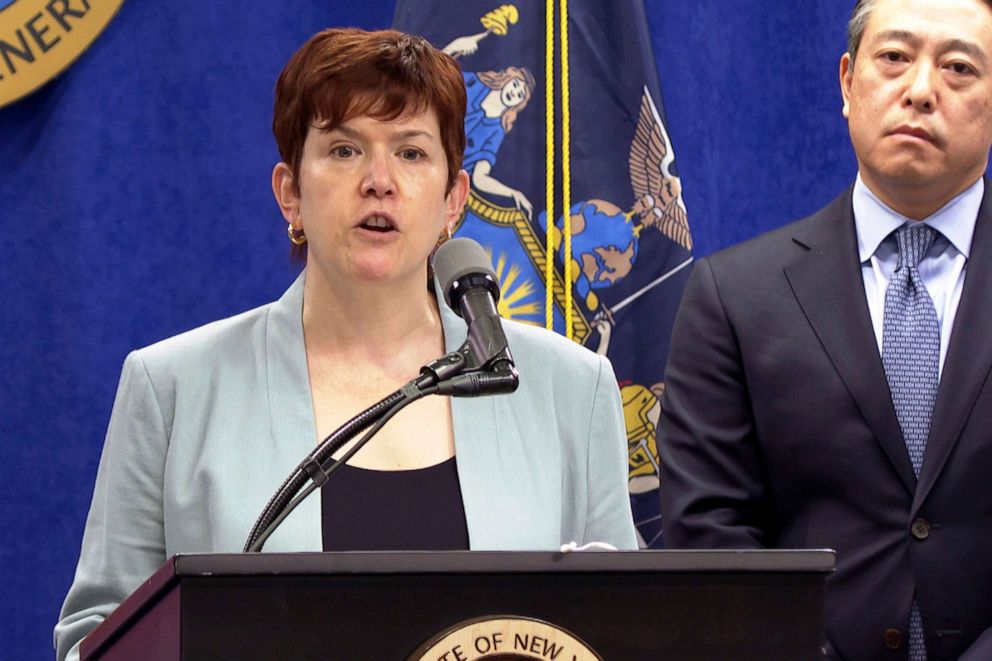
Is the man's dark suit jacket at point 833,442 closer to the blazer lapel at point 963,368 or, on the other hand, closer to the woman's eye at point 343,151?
the blazer lapel at point 963,368

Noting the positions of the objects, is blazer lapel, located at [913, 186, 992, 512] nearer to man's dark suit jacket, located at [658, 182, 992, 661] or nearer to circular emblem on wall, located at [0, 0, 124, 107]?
man's dark suit jacket, located at [658, 182, 992, 661]

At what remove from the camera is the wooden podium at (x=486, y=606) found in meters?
1.41

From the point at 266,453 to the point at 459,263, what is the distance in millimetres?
509

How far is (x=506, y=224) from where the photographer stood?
10.3ft

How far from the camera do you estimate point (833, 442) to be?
2562 millimetres

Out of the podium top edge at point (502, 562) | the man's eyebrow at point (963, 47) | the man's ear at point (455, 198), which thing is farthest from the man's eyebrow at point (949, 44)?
the podium top edge at point (502, 562)

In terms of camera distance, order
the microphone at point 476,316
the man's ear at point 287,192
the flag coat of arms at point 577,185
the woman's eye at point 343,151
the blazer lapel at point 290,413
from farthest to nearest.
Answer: the flag coat of arms at point 577,185 < the man's ear at point 287,192 < the woman's eye at point 343,151 < the blazer lapel at point 290,413 < the microphone at point 476,316

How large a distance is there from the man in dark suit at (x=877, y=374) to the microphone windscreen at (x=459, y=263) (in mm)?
950

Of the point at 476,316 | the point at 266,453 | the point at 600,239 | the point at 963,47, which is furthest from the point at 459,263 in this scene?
the point at 600,239

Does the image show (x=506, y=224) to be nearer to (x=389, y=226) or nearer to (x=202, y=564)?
(x=389, y=226)

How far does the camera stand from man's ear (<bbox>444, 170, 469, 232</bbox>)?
2.29m

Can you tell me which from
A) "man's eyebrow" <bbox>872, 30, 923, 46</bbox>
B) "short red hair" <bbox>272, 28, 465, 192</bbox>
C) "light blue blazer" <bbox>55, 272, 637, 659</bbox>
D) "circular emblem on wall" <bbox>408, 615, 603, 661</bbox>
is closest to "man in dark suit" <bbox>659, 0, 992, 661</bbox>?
"man's eyebrow" <bbox>872, 30, 923, 46</bbox>

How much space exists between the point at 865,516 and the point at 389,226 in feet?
2.88

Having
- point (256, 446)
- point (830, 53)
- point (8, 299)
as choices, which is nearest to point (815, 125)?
point (830, 53)
